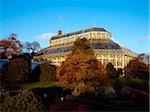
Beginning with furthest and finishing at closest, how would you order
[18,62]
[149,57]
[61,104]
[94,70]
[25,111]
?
[18,62] < [149,57] < [94,70] < [61,104] < [25,111]

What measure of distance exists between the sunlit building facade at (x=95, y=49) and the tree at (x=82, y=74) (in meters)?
2.46

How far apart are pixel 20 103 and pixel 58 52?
7.22 m

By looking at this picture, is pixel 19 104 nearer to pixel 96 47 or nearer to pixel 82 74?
pixel 82 74

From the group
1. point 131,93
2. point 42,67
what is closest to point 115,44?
point 42,67

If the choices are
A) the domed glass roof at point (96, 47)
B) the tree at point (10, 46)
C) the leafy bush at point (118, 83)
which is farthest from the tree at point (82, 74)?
the tree at point (10, 46)

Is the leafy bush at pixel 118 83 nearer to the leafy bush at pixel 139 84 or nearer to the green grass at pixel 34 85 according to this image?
the leafy bush at pixel 139 84

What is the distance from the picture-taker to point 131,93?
25.0 ft

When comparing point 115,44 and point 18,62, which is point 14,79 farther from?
point 115,44

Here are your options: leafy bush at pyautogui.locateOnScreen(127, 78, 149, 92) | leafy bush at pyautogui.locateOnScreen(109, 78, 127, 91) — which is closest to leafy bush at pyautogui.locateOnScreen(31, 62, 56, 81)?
leafy bush at pyautogui.locateOnScreen(109, 78, 127, 91)

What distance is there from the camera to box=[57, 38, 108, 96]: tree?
27.4 ft

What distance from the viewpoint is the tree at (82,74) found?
836 centimetres

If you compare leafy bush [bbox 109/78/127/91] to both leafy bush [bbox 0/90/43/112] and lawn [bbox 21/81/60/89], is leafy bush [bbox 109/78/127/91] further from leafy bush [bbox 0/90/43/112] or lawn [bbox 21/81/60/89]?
leafy bush [bbox 0/90/43/112]

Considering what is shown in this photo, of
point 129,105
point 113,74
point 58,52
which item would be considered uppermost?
point 58,52

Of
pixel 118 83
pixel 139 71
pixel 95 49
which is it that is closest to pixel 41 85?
pixel 118 83
